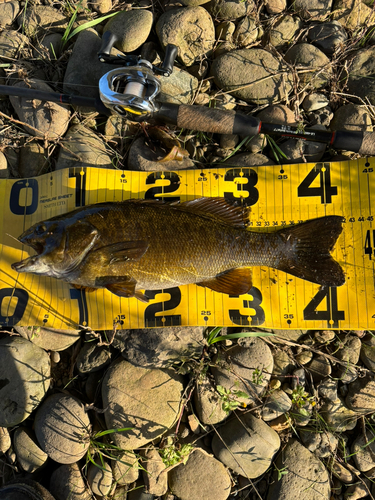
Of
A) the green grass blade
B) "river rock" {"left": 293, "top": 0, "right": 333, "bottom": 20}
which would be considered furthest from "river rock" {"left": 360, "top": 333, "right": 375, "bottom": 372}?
the green grass blade

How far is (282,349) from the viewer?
3.98 metres

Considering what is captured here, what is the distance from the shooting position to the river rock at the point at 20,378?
148 inches

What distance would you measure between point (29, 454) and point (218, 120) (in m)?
4.54

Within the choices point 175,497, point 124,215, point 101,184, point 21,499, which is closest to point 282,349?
point 175,497

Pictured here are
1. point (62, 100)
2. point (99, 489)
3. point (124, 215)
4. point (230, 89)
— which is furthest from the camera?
point (230, 89)

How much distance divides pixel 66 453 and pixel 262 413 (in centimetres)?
231

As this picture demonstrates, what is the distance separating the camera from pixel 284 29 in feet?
13.9

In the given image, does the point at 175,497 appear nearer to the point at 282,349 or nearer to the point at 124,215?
the point at 282,349

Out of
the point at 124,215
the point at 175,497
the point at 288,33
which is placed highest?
the point at 288,33

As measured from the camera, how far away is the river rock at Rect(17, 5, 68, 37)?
436cm

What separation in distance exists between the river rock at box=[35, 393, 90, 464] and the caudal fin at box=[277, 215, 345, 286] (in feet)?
9.57

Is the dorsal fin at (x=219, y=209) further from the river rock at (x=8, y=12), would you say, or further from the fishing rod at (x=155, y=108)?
the river rock at (x=8, y=12)

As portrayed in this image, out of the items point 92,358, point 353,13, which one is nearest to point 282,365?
point 92,358

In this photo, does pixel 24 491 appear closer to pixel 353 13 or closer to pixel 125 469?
pixel 125 469
